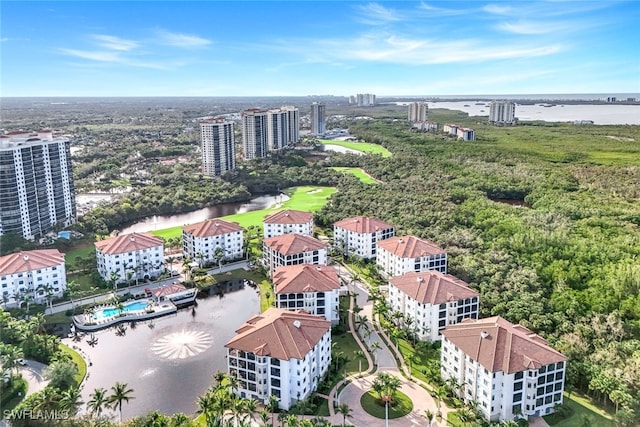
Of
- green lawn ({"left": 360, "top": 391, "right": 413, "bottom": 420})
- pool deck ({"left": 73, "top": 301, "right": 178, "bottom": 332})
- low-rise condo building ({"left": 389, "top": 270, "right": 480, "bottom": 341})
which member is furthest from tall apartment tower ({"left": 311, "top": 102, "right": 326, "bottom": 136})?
green lawn ({"left": 360, "top": 391, "right": 413, "bottom": 420})

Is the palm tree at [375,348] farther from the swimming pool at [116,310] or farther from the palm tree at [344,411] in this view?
the swimming pool at [116,310]

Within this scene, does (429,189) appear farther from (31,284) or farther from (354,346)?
(31,284)

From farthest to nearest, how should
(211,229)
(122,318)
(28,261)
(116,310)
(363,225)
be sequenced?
1. (363,225)
2. (211,229)
3. (28,261)
4. (116,310)
5. (122,318)

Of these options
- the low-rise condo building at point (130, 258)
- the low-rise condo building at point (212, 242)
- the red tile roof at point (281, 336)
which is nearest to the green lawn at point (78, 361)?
the low-rise condo building at point (130, 258)

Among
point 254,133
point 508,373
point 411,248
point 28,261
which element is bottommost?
point 508,373

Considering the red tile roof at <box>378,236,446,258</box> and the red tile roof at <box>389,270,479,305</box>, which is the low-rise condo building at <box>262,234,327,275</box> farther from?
the red tile roof at <box>389,270,479,305</box>

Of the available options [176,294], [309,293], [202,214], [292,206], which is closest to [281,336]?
[309,293]

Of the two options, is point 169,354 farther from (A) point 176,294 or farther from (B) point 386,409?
(B) point 386,409
